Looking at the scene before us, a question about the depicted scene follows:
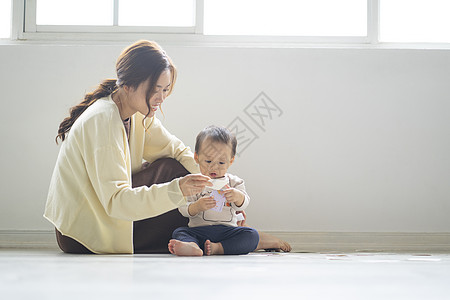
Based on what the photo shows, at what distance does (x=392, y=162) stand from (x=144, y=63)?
4.61 feet

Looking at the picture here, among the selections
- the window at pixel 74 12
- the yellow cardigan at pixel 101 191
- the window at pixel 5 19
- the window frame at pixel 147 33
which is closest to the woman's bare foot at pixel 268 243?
the yellow cardigan at pixel 101 191

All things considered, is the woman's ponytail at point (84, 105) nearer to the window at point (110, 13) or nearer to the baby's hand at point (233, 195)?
the baby's hand at point (233, 195)

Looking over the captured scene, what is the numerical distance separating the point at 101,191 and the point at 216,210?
459mm

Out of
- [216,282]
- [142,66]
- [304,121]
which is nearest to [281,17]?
[304,121]

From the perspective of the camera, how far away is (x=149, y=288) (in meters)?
0.90

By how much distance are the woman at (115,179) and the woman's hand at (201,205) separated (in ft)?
0.47

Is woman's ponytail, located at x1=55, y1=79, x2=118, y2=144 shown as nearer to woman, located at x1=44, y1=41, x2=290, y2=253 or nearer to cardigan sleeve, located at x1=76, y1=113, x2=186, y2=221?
woman, located at x1=44, y1=41, x2=290, y2=253

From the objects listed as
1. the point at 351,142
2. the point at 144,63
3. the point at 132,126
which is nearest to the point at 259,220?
the point at 351,142

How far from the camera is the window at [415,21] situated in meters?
2.90

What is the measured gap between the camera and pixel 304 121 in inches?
106

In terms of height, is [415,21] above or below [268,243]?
above

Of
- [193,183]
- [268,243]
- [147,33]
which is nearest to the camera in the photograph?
[193,183]

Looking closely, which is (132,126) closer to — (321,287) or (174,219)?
(174,219)

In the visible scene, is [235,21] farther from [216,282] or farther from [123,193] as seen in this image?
[216,282]
